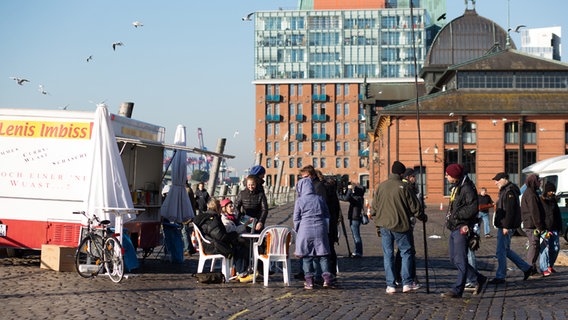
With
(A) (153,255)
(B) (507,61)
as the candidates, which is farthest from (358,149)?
(A) (153,255)

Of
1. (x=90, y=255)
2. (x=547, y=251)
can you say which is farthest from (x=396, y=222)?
(x=90, y=255)

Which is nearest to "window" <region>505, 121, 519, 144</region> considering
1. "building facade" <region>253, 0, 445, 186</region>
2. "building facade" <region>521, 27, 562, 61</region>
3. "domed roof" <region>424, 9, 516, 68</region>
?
"domed roof" <region>424, 9, 516, 68</region>

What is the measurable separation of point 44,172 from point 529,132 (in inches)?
2311

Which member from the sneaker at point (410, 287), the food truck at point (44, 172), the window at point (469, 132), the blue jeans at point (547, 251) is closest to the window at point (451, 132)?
the window at point (469, 132)

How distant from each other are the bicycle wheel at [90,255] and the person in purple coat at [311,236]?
10.6ft

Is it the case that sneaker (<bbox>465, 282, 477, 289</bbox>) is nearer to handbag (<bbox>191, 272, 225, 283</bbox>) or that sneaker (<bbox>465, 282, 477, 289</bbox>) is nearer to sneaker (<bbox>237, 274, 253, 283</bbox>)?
sneaker (<bbox>237, 274, 253, 283</bbox>)

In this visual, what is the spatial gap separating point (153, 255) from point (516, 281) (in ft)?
27.5

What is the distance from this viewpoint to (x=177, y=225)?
60.0 feet

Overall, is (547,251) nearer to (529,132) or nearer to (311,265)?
(311,265)

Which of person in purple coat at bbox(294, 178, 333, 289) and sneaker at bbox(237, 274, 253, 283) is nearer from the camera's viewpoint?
person in purple coat at bbox(294, 178, 333, 289)

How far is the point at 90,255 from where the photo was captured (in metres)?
14.9

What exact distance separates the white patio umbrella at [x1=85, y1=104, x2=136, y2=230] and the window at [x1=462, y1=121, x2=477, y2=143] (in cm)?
5677

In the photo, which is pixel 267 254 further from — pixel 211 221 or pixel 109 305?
pixel 109 305

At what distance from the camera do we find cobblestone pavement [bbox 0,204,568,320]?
1074cm
